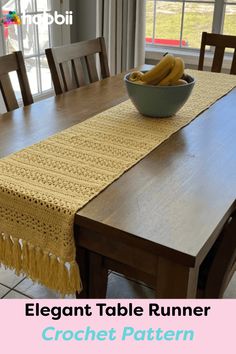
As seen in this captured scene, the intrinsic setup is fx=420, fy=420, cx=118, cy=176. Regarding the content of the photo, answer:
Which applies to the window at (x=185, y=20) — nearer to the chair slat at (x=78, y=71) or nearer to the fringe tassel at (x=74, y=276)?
the chair slat at (x=78, y=71)

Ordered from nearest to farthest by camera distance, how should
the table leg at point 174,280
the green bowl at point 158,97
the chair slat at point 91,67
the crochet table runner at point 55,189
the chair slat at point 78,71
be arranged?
the table leg at point 174,280
the crochet table runner at point 55,189
the green bowl at point 158,97
the chair slat at point 78,71
the chair slat at point 91,67

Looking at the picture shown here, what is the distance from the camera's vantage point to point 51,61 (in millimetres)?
1849

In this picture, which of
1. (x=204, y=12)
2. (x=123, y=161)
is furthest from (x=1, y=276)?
(x=204, y=12)

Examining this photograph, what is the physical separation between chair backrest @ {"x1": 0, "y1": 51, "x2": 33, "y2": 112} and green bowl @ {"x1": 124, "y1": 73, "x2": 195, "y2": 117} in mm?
475

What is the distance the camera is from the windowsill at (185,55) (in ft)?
10.6

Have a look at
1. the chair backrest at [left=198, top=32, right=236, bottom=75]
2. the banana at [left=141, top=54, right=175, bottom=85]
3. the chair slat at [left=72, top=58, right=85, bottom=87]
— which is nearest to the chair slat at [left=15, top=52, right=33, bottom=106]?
the chair slat at [left=72, top=58, right=85, bottom=87]

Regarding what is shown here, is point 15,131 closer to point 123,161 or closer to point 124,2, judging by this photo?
point 123,161

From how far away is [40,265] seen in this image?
1034 mm

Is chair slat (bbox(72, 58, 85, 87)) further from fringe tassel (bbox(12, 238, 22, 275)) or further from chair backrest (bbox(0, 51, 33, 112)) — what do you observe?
fringe tassel (bbox(12, 238, 22, 275))

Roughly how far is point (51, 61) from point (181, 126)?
2.41ft

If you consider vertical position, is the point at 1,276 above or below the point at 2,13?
below

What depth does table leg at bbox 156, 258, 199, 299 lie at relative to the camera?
0.87 meters

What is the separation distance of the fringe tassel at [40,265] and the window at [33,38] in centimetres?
194

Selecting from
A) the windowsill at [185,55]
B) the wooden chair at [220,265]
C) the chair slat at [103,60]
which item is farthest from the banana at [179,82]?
the windowsill at [185,55]
